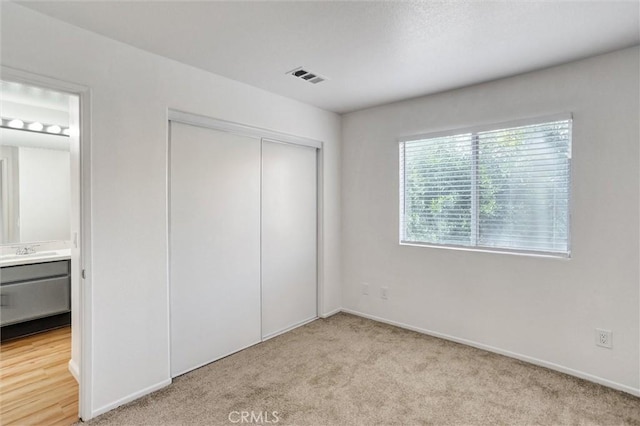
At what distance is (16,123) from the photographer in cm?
342

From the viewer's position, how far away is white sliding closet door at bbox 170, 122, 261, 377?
8.48ft

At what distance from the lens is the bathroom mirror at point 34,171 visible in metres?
3.44

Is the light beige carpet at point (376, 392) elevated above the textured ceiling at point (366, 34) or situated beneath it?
situated beneath

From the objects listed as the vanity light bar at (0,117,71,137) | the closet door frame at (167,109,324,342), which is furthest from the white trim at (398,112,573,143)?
the vanity light bar at (0,117,71,137)

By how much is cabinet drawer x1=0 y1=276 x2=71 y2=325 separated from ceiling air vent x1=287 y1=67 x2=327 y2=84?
11.0ft

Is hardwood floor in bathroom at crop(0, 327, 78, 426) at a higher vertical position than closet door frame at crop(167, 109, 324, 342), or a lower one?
lower

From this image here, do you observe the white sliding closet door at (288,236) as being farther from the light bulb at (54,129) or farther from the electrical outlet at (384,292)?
the light bulb at (54,129)

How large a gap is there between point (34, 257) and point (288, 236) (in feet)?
8.79

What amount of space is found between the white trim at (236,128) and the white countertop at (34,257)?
232 centimetres

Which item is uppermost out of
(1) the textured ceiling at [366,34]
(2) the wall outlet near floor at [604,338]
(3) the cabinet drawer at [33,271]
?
(1) the textured ceiling at [366,34]

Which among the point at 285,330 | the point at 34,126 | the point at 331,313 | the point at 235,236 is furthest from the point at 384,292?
the point at 34,126

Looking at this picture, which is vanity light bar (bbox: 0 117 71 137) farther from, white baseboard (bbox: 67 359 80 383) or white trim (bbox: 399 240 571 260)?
white trim (bbox: 399 240 571 260)

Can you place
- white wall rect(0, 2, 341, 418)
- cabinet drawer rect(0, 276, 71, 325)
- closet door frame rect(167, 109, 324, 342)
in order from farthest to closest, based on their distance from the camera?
cabinet drawer rect(0, 276, 71, 325), closet door frame rect(167, 109, 324, 342), white wall rect(0, 2, 341, 418)

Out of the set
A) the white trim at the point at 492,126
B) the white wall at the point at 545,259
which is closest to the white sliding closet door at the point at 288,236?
the white wall at the point at 545,259
